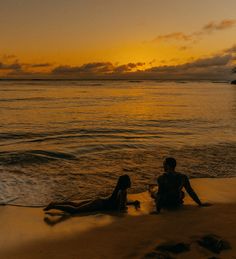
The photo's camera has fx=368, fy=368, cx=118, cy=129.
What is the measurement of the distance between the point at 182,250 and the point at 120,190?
9.66 feet

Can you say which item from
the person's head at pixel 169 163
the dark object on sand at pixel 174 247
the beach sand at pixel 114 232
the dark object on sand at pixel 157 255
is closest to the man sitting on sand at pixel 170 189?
the person's head at pixel 169 163

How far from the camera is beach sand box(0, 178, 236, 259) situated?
617cm

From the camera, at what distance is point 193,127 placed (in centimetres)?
2408

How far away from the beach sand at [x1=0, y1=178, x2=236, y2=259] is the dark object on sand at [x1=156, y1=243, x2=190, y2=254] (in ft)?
0.31

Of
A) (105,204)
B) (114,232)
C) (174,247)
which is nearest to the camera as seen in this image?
(174,247)

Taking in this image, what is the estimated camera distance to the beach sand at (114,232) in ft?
20.2

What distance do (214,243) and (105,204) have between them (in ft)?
10.7

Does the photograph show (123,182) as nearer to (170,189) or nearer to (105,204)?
(105,204)

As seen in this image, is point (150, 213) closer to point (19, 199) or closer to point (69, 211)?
point (69, 211)

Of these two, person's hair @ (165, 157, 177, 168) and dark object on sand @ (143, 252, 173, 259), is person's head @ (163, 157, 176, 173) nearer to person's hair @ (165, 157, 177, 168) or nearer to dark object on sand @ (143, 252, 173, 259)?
person's hair @ (165, 157, 177, 168)

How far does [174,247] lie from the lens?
6020 millimetres

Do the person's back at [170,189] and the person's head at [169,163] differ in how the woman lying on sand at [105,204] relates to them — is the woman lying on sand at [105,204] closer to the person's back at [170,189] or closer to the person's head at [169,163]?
the person's back at [170,189]

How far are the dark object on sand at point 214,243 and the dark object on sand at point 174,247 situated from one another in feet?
1.01

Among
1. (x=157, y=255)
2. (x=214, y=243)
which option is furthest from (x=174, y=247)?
(x=214, y=243)
